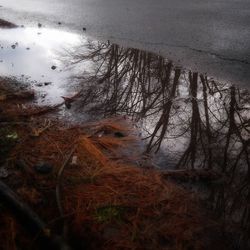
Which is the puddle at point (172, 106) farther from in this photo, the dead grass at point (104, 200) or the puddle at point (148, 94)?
the dead grass at point (104, 200)

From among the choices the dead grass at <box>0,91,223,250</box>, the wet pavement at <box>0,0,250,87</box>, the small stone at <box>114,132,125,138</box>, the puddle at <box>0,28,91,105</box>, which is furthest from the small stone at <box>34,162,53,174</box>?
the wet pavement at <box>0,0,250,87</box>

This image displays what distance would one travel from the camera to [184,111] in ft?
15.7

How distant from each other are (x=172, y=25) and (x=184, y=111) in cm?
379

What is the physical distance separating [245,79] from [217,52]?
3.99 feet

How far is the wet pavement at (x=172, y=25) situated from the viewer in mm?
6191

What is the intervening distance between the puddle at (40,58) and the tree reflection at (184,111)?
1.56 feet

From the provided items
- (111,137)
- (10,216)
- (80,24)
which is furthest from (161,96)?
(80,24)

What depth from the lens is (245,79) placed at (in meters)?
5.45

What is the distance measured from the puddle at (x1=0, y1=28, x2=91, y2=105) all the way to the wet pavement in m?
0.59

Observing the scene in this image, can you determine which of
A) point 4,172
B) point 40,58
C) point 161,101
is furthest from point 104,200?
point 40,58

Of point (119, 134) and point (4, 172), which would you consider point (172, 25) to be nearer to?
point (119, 134)

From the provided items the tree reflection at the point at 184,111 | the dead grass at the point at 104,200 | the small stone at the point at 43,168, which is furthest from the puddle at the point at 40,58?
the small stone at the point at 43,168

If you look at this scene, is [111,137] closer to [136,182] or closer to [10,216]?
[136,182]

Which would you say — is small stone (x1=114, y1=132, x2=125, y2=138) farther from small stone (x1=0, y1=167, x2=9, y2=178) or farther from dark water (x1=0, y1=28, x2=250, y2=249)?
small stone (x1=0, y1=167, x2=9, y2=178)
